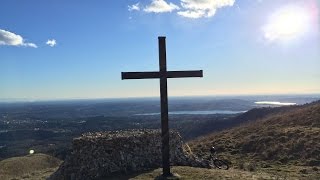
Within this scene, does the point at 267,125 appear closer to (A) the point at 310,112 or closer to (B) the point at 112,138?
(A) the point at 310,112

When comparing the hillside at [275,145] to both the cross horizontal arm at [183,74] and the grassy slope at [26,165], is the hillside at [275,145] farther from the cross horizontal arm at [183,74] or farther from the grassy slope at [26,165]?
the grassy slope at [26,165]

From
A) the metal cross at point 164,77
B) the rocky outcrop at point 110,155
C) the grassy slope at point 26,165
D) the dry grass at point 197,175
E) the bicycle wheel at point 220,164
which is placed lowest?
the grassy slope at point 26,165

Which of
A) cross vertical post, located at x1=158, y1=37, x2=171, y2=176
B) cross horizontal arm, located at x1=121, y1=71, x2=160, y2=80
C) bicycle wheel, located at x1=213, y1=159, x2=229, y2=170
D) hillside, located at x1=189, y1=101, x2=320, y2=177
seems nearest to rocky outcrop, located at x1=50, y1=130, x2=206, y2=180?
cross vertical post, located at x1=158, y1=37, x2=171, y2=176

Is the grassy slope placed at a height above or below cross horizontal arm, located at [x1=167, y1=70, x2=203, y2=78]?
below

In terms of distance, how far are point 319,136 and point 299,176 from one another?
27.8 feet

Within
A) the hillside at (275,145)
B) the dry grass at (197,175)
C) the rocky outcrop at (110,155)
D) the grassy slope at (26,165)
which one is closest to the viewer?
the dry grass at (197,175)

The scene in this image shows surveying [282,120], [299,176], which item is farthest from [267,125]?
[299,176]

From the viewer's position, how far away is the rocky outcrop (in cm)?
1816

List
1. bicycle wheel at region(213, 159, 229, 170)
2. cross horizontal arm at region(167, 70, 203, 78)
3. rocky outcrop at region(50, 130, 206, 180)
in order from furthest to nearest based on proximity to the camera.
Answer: bicycle wheel at region(213, 159, 229, 170) → rocky outcrop at region(50, 130, 206, 180) → cross horizontal arm at region(167, 70, 203, 78)

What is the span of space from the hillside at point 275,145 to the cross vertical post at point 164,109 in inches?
237

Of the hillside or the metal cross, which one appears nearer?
the metal cross

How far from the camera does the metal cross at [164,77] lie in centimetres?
1708

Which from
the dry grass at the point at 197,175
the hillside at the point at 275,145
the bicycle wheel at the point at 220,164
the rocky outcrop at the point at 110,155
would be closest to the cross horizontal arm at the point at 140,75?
the rocky outcrop at the point at 110,155

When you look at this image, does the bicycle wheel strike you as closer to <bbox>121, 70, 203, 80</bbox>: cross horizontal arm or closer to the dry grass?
the dry grass
